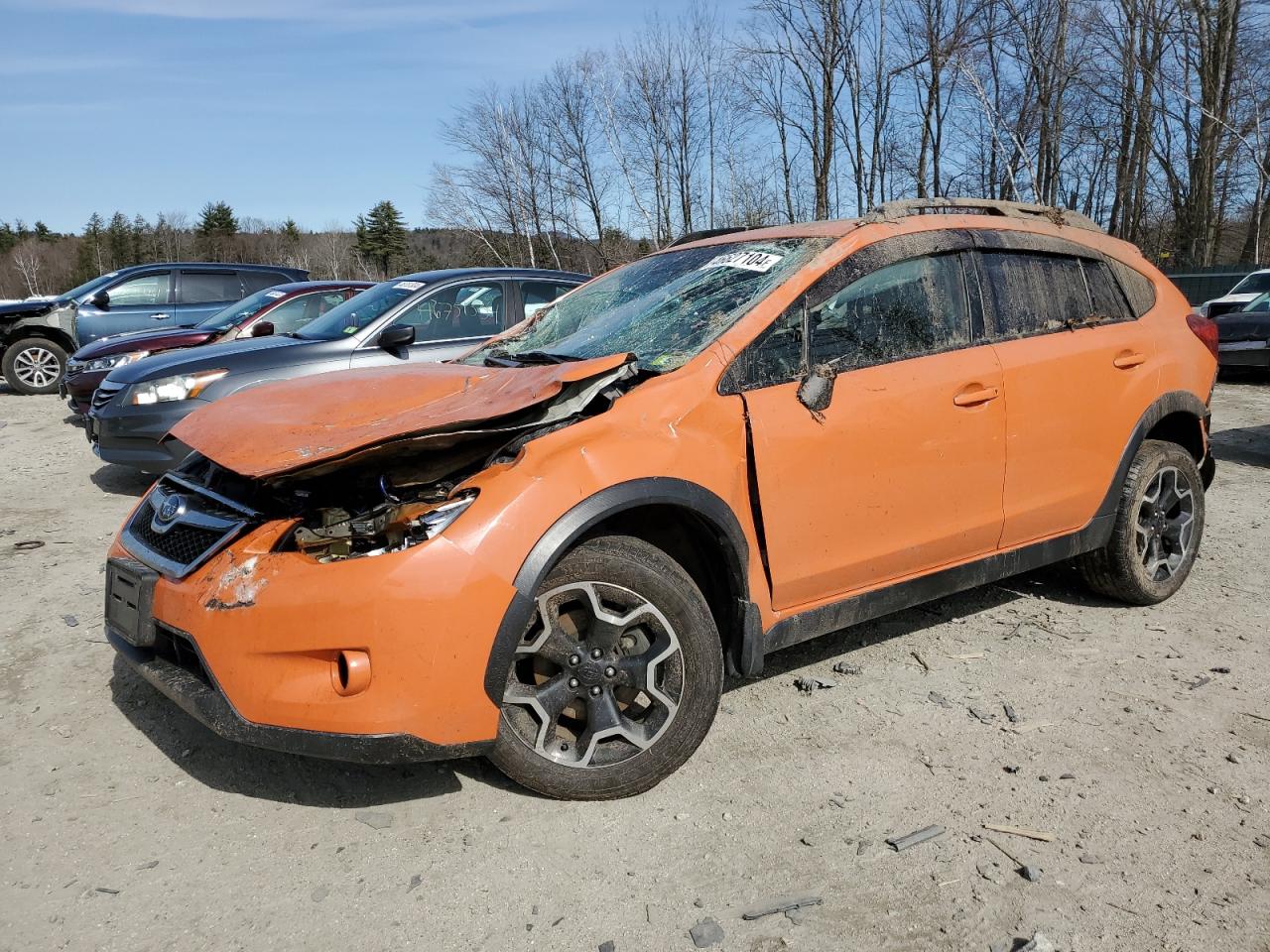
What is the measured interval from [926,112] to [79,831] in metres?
23.9

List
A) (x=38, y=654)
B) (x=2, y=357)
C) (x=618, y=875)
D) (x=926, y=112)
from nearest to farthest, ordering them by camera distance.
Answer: (x=618, y=875) → (x=38, y=654) → (x=2, y=357) → (x=926, y=112)

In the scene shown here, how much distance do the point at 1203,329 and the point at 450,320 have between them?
505cm

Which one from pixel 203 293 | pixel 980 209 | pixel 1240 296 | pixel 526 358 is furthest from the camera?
pixel 1240 296

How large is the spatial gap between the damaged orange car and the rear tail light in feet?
1.61

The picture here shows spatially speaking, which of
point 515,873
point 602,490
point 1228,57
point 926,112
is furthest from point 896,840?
point 1228,57

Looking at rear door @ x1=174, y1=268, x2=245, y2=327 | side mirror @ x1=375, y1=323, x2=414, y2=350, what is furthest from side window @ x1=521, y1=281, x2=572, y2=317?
rear door @ x1=174, y1=268, x2=245, y2=327

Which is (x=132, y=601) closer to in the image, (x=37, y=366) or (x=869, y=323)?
(x=869, y=323)

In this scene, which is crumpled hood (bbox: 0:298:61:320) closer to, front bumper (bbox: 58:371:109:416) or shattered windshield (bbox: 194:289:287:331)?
shattered windshield (bbox: 194:289:287:331)

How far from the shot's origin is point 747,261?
3.53 meters

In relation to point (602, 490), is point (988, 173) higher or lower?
higher

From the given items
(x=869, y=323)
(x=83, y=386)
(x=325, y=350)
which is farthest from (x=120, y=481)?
(x=869, y=323)

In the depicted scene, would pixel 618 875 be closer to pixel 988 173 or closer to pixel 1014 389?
pixel 1014 389

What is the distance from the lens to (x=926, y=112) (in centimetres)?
2262

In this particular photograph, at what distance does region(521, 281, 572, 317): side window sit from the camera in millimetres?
7523
